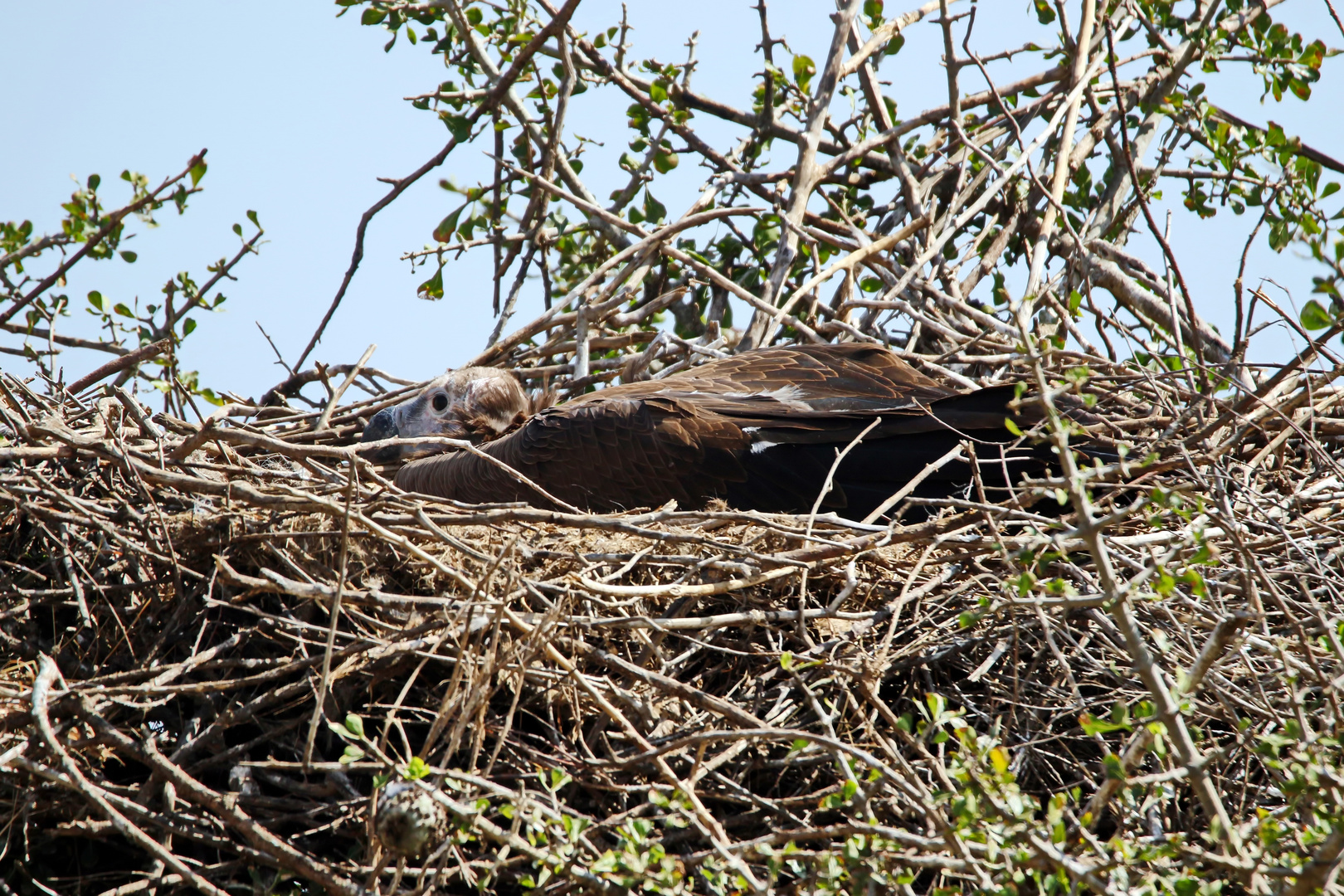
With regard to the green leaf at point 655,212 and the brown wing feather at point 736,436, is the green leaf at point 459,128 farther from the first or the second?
the brown wing feather at point 736,436

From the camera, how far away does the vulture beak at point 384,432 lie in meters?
4.98

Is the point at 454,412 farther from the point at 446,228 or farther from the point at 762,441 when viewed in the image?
the point at 762,441

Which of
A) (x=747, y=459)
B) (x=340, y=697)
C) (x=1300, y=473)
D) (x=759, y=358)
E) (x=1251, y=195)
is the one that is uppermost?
(x=1251, y=195)

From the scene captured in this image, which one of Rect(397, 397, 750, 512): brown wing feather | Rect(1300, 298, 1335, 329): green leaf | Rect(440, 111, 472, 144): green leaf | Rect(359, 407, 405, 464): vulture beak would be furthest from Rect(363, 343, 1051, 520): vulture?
Rect(440, 111, 472, 144): green leaf

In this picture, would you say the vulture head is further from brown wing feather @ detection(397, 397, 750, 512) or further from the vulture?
brown wing feather @ detection(397, 397, 750, 512)

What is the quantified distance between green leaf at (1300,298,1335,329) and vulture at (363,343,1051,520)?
1263mm

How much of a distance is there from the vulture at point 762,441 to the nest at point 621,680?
0.34 metres

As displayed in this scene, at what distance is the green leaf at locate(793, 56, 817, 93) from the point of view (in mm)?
5148

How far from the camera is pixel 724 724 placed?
255cm

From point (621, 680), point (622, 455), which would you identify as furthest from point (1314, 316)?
point (622, 455)

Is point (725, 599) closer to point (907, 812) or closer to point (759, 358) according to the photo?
point (907, 812)

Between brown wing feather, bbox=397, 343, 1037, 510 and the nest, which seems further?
brown wing feather, bbox=397, 343, 1037, 510

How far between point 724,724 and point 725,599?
50 cm

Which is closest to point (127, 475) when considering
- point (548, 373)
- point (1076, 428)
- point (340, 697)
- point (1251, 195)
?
point (340, 697)
